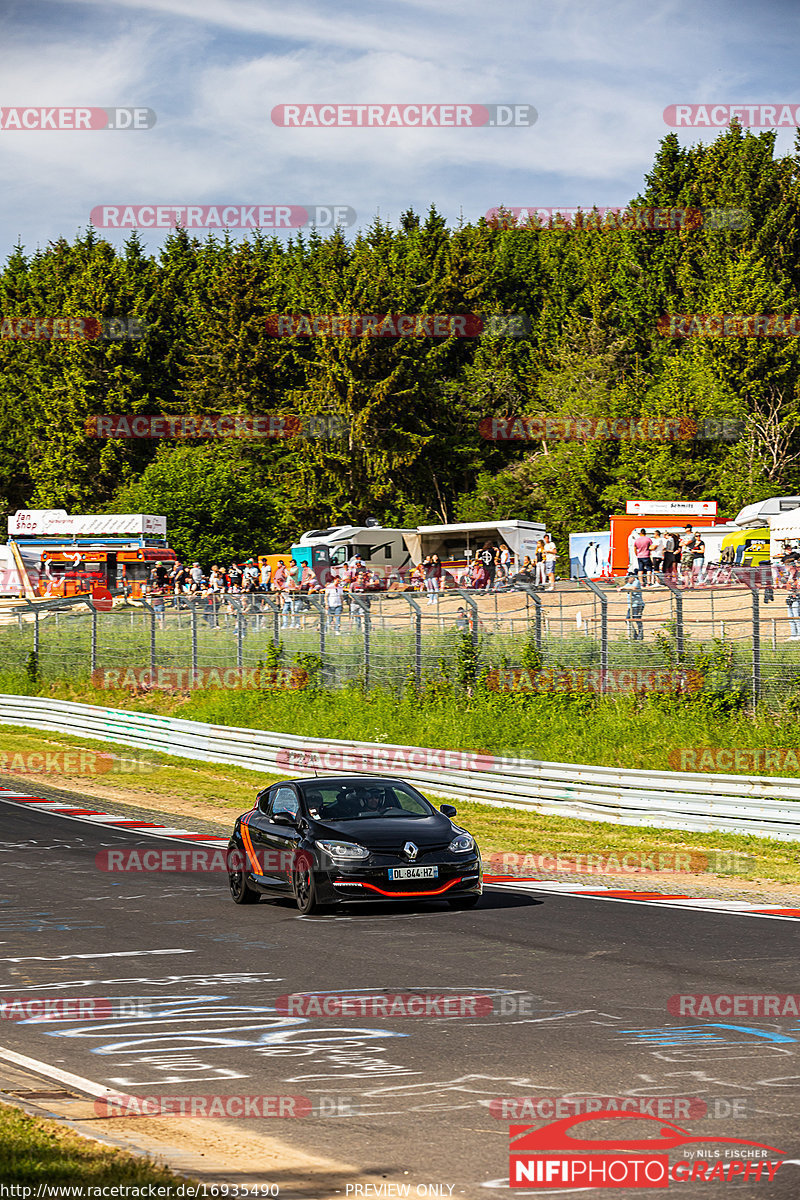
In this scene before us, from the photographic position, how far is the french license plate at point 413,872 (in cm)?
1373

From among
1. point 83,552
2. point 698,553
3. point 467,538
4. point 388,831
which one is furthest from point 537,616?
point 83,552

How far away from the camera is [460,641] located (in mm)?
27922

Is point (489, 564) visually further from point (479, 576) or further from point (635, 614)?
point (635, 614)

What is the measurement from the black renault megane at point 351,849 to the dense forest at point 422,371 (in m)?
47.2

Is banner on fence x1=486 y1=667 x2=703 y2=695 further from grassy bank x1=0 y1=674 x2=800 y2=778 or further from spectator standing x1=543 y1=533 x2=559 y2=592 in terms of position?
Result: spectator standing x1=543 y1=533 x2=559 y2=592

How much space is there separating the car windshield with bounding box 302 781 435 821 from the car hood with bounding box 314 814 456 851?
0.19 metres

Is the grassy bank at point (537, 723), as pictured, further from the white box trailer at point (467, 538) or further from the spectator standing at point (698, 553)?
the white box trailer at point (467, 538)

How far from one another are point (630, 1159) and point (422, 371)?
6965cm

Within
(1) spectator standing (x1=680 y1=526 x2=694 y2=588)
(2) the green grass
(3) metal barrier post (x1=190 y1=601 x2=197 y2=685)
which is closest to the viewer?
(2) the green grass

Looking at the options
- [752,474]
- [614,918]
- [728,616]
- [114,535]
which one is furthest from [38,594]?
[614,918]

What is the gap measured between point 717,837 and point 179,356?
76845 mm

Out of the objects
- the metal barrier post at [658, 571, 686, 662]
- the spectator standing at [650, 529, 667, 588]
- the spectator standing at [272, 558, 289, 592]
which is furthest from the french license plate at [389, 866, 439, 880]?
the spectator standing at [272, 558, 289, 592]

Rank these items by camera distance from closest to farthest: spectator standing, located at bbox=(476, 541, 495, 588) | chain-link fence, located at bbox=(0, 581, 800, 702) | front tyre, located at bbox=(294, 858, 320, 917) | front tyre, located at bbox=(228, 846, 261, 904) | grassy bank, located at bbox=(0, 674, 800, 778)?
front tyre, located at bbox=(294, 858, 320, 917), front tyre, located at bbox=(228, 846, 261, 904), grassy bank, located at bbox=(0, 674, 800, 778), chain-link fence, located at bbox=(0, 581, 800, 702), spectator standing, located at bbox=(476, 541, 495, 588)

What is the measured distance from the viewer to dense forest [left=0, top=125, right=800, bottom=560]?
63.4 meters
